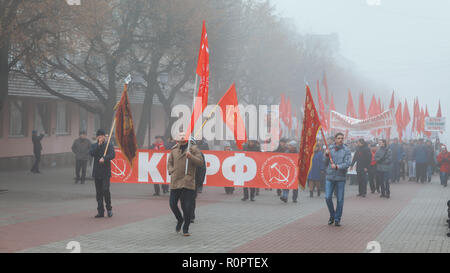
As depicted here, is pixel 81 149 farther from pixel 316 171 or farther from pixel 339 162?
pixel 339 162

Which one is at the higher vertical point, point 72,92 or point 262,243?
point 72,92

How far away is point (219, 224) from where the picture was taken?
12195mm

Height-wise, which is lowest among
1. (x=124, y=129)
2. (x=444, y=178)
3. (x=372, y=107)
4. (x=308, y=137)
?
(x=444, y=178)

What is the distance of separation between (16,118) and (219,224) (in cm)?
2118

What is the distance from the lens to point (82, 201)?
53.5 ft

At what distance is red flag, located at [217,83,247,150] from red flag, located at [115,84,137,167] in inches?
178

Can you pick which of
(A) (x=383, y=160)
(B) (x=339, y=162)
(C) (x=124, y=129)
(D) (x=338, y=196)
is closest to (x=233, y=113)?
(A) (x=383, y=160)

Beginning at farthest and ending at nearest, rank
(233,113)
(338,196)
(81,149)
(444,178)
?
(444,178), (81,149), (233,113), (338,196)

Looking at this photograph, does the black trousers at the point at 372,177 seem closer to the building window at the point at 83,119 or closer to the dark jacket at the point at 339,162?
the dark jacket at the point at 339,162

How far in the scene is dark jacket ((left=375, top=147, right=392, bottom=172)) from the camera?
1944cm

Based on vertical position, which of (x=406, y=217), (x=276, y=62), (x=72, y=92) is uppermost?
(x=276, y=62)
